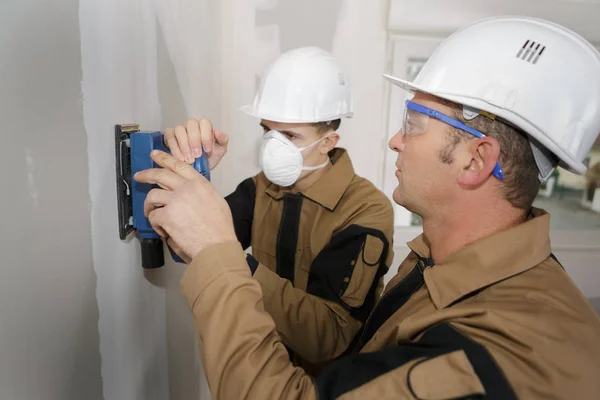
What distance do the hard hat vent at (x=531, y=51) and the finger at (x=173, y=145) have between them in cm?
67

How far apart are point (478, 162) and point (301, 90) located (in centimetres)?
71

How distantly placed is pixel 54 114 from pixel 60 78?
59 mm

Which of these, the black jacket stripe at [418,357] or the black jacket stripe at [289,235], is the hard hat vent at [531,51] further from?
the black jacket stripe at [289,235]

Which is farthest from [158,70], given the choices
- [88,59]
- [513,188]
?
[513,188]

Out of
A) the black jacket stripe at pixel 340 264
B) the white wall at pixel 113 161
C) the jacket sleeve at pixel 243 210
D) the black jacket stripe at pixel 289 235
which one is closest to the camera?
the white wall at pixel 113 161

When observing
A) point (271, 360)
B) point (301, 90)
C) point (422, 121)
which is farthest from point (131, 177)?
point (301, 90)

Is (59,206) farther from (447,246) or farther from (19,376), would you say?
(447,246)

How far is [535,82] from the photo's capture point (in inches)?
28.5

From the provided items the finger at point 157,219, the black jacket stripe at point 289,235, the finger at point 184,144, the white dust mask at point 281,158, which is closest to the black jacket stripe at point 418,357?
the finger at point 157,219

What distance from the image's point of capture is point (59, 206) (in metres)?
0.65

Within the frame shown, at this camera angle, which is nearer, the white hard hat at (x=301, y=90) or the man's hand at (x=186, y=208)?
the man's hand at (x=186, y=208)

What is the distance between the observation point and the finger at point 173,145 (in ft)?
2.78

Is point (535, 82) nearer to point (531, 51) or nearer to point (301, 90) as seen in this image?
point (531, 51)

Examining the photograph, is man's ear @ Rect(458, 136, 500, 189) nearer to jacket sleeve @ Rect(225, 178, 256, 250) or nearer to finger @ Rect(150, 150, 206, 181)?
finger @ Rect(150, 150, 206, 181)
